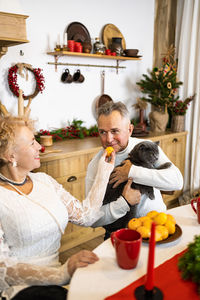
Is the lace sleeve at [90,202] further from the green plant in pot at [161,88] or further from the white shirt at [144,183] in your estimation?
the green plant in pot at [161,88]

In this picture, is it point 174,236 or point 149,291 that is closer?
point 149,291

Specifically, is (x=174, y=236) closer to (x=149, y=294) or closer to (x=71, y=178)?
(x=149, y=294)

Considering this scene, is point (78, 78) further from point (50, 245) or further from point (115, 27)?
point (50, 245)

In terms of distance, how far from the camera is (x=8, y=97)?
104 inches

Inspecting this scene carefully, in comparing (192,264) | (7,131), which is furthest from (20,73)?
(192,264)

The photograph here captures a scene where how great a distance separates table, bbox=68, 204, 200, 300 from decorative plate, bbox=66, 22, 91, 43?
2460 millimetres

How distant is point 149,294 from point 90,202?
0.74m

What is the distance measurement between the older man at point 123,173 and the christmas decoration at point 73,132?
132cm

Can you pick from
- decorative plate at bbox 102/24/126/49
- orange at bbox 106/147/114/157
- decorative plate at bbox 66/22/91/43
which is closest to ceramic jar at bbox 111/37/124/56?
decorative plate at bbox 102/24/126/49

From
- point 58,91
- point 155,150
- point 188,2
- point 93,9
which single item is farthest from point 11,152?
point 188,2

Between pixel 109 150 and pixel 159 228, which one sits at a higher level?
pixel 109 150

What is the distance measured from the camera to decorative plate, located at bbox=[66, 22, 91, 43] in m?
2.98

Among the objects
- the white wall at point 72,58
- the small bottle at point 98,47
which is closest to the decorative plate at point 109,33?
the white wall at point 72,58

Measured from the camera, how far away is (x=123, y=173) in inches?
59.7
